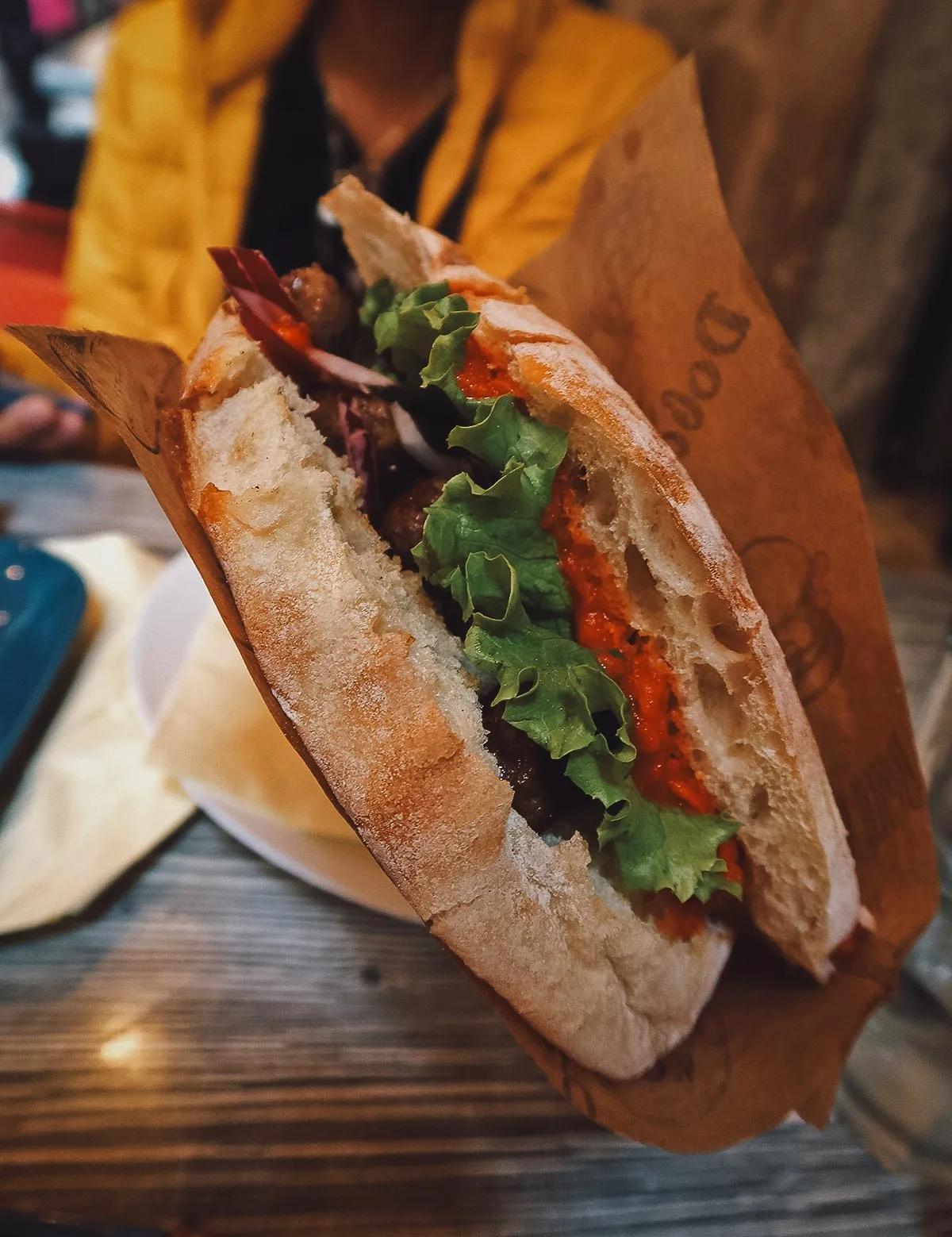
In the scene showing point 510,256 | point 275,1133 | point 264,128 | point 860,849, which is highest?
point 264,128

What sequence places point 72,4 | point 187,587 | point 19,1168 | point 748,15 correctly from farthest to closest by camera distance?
1. point 72,4
2. point 748,15
3. point 187,587
4. point 19,1168

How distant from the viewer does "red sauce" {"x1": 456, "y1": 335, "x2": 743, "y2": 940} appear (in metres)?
0.95

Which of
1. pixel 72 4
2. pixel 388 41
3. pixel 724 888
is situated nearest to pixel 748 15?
pixel 388 41

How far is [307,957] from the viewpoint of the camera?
1064 millimetres

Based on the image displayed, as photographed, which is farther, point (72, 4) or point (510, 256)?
point (72, 4)

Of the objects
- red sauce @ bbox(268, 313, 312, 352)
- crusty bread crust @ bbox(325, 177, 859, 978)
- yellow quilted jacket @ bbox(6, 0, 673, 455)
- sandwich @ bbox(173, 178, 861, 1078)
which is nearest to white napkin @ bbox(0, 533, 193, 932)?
sandwich @ bbox(173, 178, 861, 1078)

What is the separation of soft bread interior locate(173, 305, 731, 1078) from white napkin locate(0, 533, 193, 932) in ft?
Answer: 1.56

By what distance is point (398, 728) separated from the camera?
805 millimetres

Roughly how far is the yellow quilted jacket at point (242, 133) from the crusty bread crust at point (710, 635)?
177 centimetres

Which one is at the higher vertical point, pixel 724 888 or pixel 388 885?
pixel 724 888

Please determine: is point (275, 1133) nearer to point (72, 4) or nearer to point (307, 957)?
point (307, 957)

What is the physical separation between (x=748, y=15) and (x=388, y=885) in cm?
352

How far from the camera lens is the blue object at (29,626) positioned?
1.18 meters

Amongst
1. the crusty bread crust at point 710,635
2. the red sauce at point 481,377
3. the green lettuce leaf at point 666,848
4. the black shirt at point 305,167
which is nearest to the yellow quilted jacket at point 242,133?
the black shirt at point 305,167
